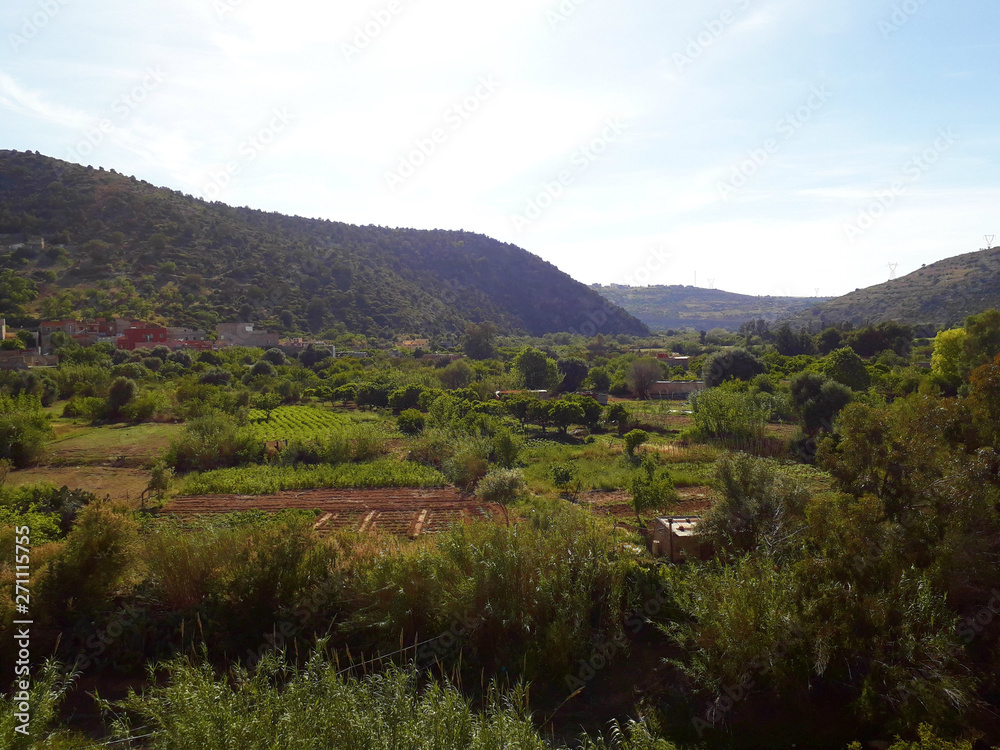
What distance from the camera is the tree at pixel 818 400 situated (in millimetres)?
21578

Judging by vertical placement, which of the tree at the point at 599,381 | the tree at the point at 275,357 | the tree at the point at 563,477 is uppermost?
the tree at the point at 275,357

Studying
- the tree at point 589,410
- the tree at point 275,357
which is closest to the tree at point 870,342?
the tree at point 589,410

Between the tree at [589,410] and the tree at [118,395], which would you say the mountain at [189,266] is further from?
the tree at [589,410]

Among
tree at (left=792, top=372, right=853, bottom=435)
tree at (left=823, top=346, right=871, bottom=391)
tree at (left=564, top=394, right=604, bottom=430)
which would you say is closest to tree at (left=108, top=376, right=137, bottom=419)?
tree at (left=564, top=394, right=604, bottom=430)

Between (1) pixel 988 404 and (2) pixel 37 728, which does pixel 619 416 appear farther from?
(2) pixel 37 728

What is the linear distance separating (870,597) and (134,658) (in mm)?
9325

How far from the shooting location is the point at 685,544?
9109mm

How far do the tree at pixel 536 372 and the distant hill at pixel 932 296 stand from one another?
41.6 meters

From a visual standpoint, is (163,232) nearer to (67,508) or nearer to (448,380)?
(448,380)

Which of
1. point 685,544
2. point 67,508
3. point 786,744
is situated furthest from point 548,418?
point 786,744

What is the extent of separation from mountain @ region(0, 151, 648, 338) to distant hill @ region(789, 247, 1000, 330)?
52329mm

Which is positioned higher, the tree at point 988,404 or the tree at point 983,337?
the tree at point 983,337

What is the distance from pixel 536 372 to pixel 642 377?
23.7 ft

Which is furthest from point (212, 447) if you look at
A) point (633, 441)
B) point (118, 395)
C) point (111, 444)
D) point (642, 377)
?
point (642, 377)
